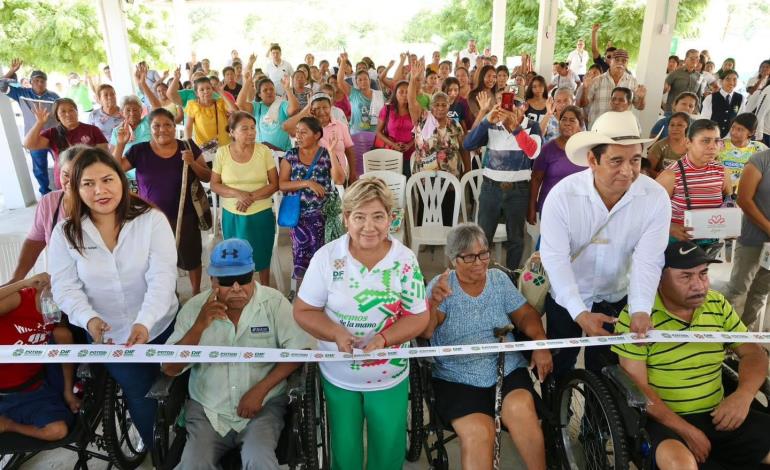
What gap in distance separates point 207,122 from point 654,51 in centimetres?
727

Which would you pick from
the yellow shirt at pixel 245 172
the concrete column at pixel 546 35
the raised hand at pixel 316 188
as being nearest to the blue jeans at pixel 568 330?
the raised hand at pixel 316 188

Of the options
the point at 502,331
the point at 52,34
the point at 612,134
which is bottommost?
the point at 502,331

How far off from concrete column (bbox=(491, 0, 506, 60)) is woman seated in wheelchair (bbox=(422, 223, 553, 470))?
12.1 meters

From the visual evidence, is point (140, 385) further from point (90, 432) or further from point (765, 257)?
point (765, 257)

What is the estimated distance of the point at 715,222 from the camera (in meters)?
3.24

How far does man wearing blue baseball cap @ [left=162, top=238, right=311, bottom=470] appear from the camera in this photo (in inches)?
82.3

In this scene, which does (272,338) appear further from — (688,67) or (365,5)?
(365,5)

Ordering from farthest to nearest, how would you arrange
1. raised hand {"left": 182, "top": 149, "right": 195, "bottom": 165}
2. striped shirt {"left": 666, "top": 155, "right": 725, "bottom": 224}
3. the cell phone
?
1. the cell phone
2. raised hand {"left": 182, "top": 149, "right": 195, "bottom": 165}
3. striped shirt {"left": 666, "top": 155, "right": 725, "bottom": 224}

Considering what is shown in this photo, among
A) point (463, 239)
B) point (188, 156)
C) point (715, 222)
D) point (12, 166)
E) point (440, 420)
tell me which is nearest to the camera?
point (440, 420)

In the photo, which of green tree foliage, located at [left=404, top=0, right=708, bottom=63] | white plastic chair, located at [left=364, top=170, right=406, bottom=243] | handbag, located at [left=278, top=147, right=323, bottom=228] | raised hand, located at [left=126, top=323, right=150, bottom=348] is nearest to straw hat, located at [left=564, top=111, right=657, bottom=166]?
handbag, located at [left=278, top=147, right=323, bottom=228]

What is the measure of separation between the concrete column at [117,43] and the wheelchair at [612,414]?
31.0 ft

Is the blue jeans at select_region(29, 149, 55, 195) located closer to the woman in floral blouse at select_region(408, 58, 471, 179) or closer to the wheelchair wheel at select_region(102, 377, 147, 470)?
the woman in floral blouse at select_region(408, 58, 471, 179)

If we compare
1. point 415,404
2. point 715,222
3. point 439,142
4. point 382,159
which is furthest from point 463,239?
point 382,159

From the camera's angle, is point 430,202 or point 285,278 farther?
point 285,278
